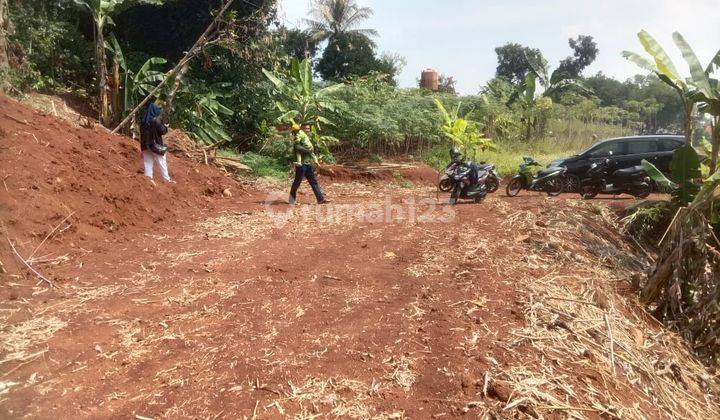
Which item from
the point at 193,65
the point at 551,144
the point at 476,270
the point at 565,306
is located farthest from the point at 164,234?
the point at 551,144

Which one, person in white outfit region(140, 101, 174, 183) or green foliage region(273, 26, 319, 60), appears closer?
person in white outfit region(140, 101, 174, 183)

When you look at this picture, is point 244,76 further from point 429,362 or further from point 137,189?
point 429,362

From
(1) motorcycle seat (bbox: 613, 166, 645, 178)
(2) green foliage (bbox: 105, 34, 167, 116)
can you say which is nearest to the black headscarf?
(2) green foliage (bbox: 105, 34, 167, 116)

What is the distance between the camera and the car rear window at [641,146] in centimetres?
1083

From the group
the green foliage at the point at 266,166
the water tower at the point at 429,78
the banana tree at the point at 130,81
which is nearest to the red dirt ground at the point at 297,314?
the banana tree at the point at 130,81

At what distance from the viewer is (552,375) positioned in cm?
327

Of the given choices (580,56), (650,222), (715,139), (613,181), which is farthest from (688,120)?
(580,56)

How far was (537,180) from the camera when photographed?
1116 cm

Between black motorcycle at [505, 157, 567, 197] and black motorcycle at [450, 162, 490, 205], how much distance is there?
2.06 m

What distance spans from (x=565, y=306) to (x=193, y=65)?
14062mm

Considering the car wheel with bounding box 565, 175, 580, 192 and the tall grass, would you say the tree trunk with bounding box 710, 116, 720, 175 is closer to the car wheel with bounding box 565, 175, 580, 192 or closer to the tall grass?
the car wheel with bounding box 565, 175, 580, 192

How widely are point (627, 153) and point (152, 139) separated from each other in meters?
10.7

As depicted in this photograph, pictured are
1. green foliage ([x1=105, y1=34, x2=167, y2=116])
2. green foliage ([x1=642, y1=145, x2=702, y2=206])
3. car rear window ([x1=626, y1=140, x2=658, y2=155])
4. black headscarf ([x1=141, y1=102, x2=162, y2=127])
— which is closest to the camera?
green foliage ([x1=642, y1=145, x2=702, y2=206])

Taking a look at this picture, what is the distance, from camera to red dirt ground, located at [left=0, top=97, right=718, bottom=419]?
2.96 m
